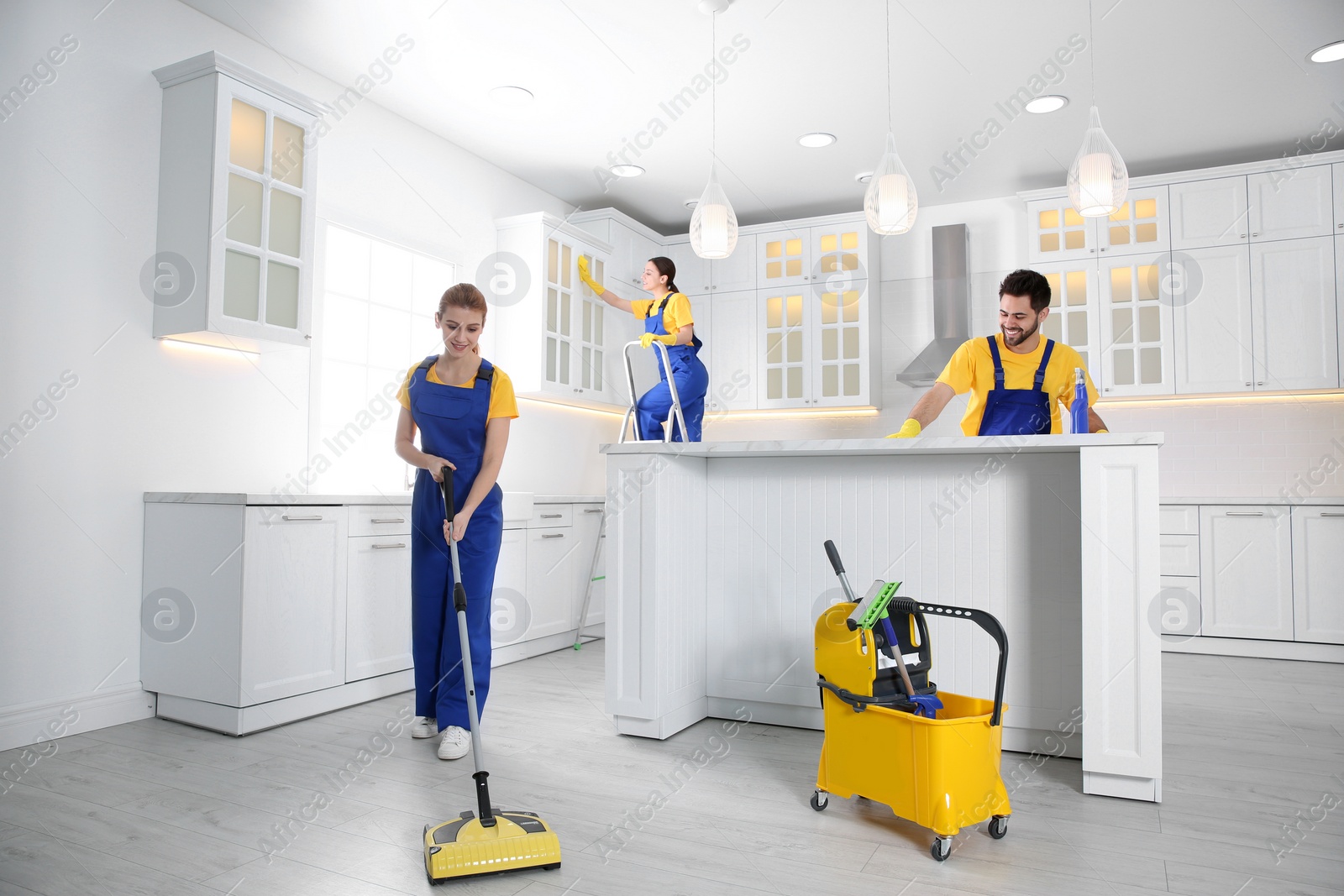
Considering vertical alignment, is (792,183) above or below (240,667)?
above

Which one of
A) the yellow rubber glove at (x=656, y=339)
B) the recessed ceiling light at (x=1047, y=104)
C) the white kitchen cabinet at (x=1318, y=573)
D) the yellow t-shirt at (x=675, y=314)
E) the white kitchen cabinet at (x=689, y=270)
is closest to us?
the yellow rubber glove at (x=656, y=339)

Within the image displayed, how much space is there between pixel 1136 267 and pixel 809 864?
4.47 m

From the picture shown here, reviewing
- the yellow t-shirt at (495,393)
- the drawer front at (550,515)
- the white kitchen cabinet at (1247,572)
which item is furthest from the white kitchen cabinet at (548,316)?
the white kitchen cabinet at (1247,572)

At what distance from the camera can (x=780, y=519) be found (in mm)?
2889

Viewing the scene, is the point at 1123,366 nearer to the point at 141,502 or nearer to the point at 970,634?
the point at 970,634

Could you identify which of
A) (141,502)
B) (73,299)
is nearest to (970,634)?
(141,502)

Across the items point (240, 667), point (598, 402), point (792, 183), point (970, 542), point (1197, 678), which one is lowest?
point (1197, 678)

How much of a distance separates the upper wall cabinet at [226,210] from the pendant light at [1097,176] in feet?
9.63

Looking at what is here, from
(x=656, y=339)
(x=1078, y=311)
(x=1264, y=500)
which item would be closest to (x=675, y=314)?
(x=656, y=339)

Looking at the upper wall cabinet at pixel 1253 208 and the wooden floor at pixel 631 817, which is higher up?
the upper wall cabinet at pixel 1253 208

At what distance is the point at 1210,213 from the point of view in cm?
485

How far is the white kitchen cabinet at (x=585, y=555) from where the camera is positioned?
184 inches

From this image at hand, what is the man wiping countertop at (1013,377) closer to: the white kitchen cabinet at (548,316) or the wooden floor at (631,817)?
the wooden floor at (631,817)

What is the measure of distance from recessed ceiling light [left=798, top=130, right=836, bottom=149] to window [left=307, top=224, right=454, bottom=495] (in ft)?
7.18
